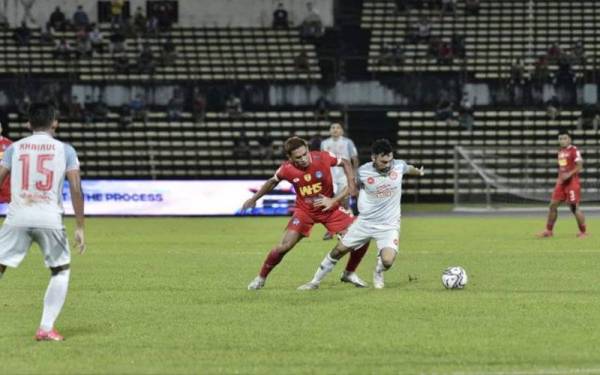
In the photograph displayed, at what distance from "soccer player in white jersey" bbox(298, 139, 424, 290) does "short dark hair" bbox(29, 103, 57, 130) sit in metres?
5.17

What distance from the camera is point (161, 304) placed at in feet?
44.5

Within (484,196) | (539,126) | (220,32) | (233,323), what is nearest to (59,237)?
(233,323)

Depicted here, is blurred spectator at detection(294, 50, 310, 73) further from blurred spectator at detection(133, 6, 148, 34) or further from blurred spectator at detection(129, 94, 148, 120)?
blurred spectator at detection(133, 6, 148, 34)

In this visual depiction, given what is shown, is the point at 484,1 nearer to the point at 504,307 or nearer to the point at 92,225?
the point at 92,225

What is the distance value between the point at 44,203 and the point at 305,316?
9.85 feet

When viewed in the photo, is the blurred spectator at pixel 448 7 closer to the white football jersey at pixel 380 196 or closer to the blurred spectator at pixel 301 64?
the blurred spectator at pixel 301 64

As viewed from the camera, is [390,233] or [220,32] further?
[220,32]

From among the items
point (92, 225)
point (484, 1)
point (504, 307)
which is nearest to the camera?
point (504, 307)

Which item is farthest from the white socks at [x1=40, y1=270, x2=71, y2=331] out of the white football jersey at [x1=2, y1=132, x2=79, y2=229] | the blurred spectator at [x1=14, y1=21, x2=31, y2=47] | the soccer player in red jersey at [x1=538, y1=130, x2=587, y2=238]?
the blurred spectator at [x1=14, y1=21, x2=31, y2=47]

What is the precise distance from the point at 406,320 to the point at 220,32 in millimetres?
37394

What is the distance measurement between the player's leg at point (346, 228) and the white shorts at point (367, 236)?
1.03ft

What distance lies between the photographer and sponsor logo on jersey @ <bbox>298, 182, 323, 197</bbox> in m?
15.4

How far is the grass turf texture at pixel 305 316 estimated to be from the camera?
960 cm

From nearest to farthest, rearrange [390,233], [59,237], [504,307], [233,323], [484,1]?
[59,237]
[233,323]
[504,307]
[390,233]
[484,1]
